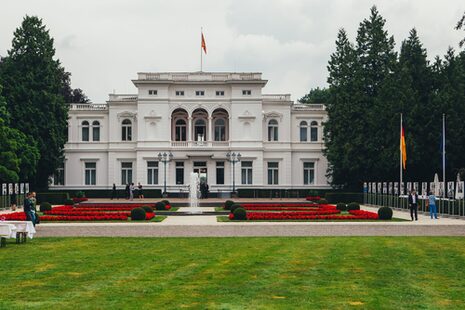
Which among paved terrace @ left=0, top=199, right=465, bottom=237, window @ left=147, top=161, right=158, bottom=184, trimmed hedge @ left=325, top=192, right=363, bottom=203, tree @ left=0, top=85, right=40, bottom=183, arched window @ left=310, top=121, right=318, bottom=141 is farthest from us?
arched window @ left=310, top=121, right=318, bottom=141

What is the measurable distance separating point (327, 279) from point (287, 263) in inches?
100

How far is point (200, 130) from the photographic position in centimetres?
7250

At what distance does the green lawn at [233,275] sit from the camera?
1104 centimetres

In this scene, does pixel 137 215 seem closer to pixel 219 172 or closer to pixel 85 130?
pixel 219 172

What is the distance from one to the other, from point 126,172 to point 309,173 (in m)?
18.7

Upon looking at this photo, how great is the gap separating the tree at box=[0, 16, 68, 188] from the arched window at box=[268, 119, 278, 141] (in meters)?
22.0

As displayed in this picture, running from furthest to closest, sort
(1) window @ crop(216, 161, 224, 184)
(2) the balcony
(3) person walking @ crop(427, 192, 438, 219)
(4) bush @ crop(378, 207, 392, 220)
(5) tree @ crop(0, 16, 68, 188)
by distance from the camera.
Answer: (1) window @ crop(216, 161, 224, 184)
(2) the balcony
(5) tree @ crop(0, 16, 68, 188)
(3) person walking @ crop(427, 192, 438, 219)
(4) bush @ crop(378, 207, 392, 220)

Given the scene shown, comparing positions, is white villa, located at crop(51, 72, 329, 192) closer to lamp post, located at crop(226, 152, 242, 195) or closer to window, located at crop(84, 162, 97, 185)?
lamp post, located at crop(226, 152, 242, 195)

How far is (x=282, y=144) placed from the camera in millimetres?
71188

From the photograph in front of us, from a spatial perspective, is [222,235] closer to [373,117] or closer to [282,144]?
[373,117]

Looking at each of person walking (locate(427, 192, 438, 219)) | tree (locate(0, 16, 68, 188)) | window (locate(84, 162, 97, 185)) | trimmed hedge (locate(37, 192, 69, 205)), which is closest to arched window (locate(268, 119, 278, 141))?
window (locate(84, 162, 97, 185))

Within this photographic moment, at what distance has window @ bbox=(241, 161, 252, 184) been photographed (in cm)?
6931

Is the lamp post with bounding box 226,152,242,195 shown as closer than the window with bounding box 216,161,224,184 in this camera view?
Yes

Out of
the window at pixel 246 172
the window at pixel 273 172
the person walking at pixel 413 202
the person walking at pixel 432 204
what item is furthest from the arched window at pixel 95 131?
the person walking at pixel 413 202
